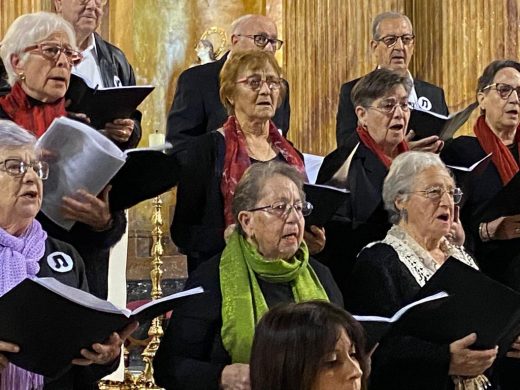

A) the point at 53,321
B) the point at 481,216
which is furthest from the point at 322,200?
the point at 53,321

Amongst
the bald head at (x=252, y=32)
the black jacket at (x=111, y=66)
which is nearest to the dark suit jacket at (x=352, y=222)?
the bald head at (x=252, y=32)

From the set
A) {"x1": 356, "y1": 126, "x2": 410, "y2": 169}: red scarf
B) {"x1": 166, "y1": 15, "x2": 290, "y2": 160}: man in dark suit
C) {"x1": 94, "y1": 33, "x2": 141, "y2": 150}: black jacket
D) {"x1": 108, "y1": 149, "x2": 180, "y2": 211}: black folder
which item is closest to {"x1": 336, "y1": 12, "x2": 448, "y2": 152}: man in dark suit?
{"x1": 166, "y1": 15, "x2": 290, "y2": 160}: man in dark suit

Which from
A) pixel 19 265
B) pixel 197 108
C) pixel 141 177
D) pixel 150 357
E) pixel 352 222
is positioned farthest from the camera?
pixel 150 357

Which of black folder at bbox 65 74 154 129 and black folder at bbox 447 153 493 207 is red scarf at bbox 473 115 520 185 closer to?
black folder at bbox 447 153 493 207

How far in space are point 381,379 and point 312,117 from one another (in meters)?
4.17

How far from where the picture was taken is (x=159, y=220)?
8.00 metres

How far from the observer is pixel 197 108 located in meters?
5.95

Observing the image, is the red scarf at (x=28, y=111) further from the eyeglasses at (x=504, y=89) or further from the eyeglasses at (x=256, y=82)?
the eyeglasses at (x=504, y=89)

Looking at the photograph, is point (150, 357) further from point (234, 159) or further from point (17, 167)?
point (17, 167)

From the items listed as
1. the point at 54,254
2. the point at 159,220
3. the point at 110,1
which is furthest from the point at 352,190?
the point at 110,1

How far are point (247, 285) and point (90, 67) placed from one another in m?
1.56

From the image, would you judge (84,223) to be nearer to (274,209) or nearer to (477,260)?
(274,209)

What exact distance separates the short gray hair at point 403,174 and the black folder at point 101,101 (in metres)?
1.01

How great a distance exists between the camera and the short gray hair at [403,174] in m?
5.16
